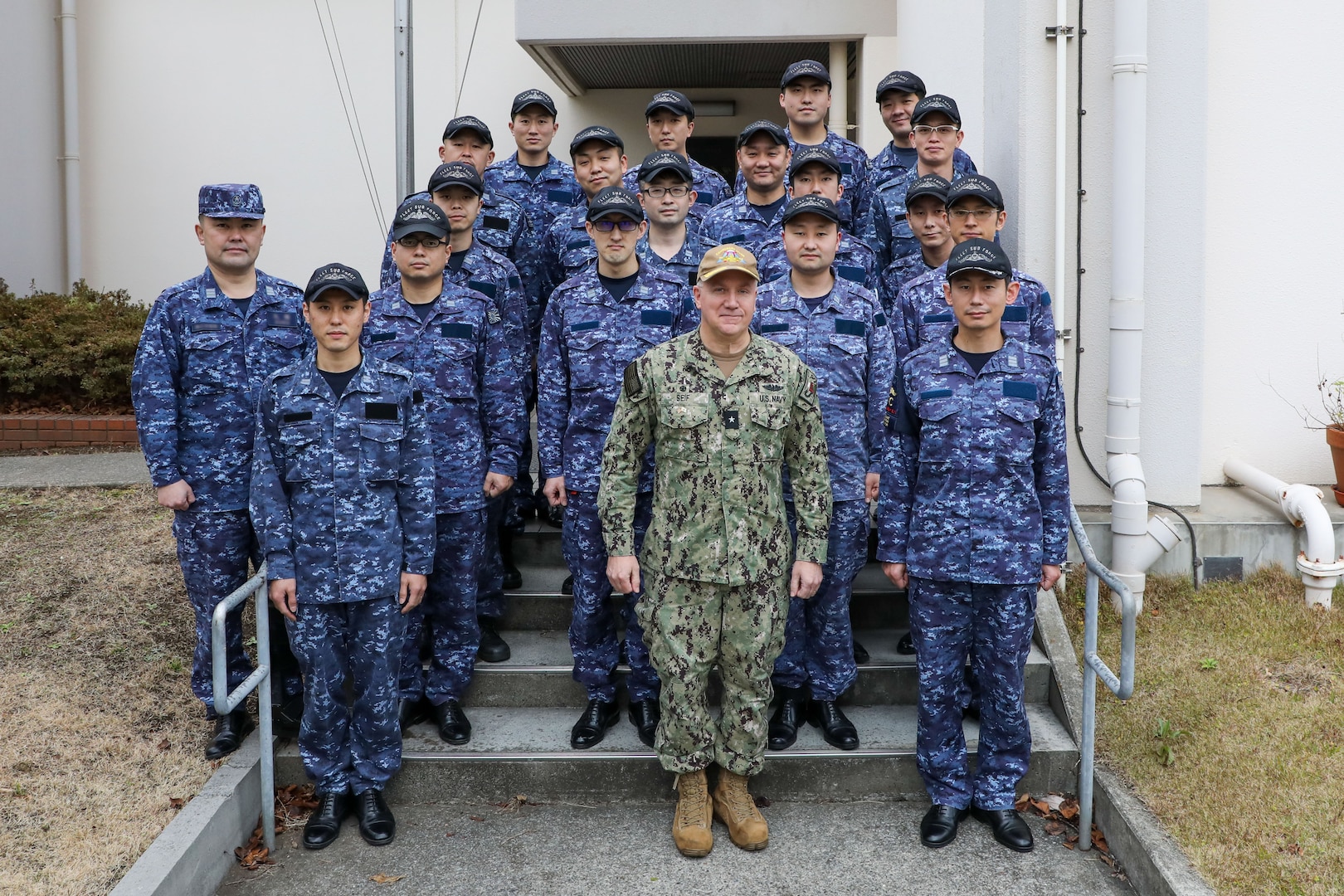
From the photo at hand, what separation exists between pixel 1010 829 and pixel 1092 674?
62cm

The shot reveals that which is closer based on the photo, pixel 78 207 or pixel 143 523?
pixel 143 523

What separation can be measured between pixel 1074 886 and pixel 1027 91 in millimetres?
3736

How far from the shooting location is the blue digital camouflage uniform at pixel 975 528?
3781mm

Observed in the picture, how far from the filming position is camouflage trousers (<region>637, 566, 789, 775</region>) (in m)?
3.78

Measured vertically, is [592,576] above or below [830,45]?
below

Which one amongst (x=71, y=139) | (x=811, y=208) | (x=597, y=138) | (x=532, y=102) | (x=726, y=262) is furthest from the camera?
(x=71, y=139)

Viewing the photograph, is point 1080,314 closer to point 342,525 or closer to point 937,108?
point 937,108

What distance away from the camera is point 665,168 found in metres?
4.54

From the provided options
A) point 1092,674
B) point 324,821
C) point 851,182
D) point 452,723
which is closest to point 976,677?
point 1092,674

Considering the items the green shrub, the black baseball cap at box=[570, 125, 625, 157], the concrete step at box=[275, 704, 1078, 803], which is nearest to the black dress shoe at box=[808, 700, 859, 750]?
the concrete step at box=[275, 704, 1078, 803]

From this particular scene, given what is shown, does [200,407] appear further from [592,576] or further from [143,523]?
[143,523]

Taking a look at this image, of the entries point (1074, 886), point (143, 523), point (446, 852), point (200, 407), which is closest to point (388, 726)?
point (446, 852)

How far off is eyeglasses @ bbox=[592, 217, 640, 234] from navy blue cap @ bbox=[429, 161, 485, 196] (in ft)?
2.49

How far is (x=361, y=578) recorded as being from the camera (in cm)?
378
